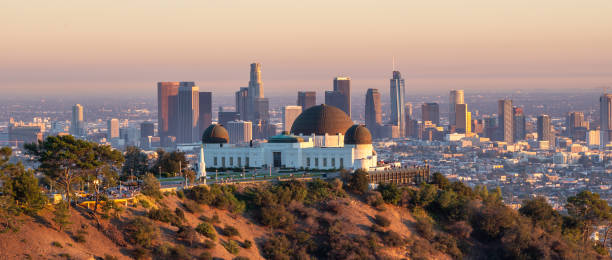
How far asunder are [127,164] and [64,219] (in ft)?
103

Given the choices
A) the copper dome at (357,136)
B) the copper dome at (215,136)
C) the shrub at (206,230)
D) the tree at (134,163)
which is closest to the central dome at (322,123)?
the copper dome at (215,136)

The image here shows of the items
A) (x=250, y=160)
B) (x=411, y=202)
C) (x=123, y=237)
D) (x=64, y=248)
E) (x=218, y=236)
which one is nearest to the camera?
(x=64, y=248)

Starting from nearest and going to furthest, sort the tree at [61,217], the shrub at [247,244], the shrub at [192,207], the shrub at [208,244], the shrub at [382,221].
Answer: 1. the tree at [61,217]
2. the shrub at [208,244]
3. the shrub at [247,244]
4. the shrub at [192,207]
5. the shrub at [382,221]

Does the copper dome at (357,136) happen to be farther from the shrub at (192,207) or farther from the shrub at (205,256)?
the shrub at (205,256)

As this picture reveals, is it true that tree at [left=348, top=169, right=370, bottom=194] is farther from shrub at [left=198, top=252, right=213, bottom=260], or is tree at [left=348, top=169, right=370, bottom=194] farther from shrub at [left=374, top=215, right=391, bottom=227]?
shrub at [left=198, top=252, right=213, bottom=260]

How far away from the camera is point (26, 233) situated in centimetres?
5169

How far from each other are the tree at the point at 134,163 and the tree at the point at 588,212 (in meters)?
34.6

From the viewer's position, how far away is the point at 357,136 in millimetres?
87500

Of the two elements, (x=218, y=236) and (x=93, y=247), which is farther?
(x=218, y=236)

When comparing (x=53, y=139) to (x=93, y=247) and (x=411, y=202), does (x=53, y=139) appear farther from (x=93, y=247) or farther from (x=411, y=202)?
(x=411, y=202)

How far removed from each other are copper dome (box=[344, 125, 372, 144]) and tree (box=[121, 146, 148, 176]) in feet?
57.0

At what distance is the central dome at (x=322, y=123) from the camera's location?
9667 centimetres

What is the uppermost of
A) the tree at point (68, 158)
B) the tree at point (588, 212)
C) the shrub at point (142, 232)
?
the tree at point (68, 158)

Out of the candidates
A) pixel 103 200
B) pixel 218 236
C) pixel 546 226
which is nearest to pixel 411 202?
pixel 546 226
